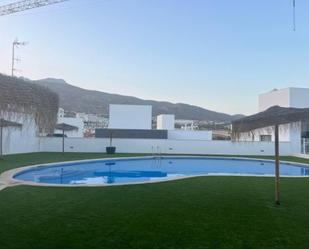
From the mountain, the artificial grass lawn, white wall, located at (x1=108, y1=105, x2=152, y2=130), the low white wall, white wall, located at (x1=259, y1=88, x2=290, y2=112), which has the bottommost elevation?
the artificial grass lawn

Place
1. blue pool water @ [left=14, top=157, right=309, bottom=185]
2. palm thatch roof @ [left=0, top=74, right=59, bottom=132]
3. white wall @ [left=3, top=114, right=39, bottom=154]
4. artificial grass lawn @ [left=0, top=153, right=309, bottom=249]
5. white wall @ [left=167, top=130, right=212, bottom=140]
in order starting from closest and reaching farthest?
1. palm thatch roof @ [left=0, top=74, right=59, bottom=132]
2. artificial grass lawn @ [left=0, top=153, right=309, bottom=249]
3. blue pool water @ [left=14, top=157, right=309, bottom=185]
4. white wall @ [left=3, top=114, right=39, bottom=154]
5. white wall @ [left=167, top=130, right=212, bottom=140]

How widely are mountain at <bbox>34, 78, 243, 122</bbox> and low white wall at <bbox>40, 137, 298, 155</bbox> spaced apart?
95.3 ft

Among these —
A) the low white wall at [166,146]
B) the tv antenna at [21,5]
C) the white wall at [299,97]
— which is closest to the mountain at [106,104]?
the white wall at [299,97]

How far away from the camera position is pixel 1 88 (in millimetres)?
3545

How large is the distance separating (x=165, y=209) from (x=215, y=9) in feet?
38.1

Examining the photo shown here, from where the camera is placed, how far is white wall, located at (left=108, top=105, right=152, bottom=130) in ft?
113

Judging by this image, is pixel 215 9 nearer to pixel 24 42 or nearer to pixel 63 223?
pixel 24 42

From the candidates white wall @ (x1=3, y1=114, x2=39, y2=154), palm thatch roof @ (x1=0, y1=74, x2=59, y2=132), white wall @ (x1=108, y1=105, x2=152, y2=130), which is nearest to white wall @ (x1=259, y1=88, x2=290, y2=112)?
white wall @ (x1=108, y1=105, x2=152, y2=130)

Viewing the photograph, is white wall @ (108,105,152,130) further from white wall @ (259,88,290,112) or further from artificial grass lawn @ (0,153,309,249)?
artificial grass lawn @ (0,153,309,249)

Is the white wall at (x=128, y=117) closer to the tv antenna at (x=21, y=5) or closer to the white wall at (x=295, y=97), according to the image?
the white wall at (x=295, y=97)

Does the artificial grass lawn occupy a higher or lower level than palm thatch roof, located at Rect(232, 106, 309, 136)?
lower

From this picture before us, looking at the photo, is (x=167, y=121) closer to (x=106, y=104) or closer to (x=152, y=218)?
(x=106, y=104)

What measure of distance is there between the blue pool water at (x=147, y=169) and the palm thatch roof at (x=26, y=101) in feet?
22.6

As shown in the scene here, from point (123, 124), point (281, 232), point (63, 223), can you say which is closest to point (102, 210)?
point (63, 223)
